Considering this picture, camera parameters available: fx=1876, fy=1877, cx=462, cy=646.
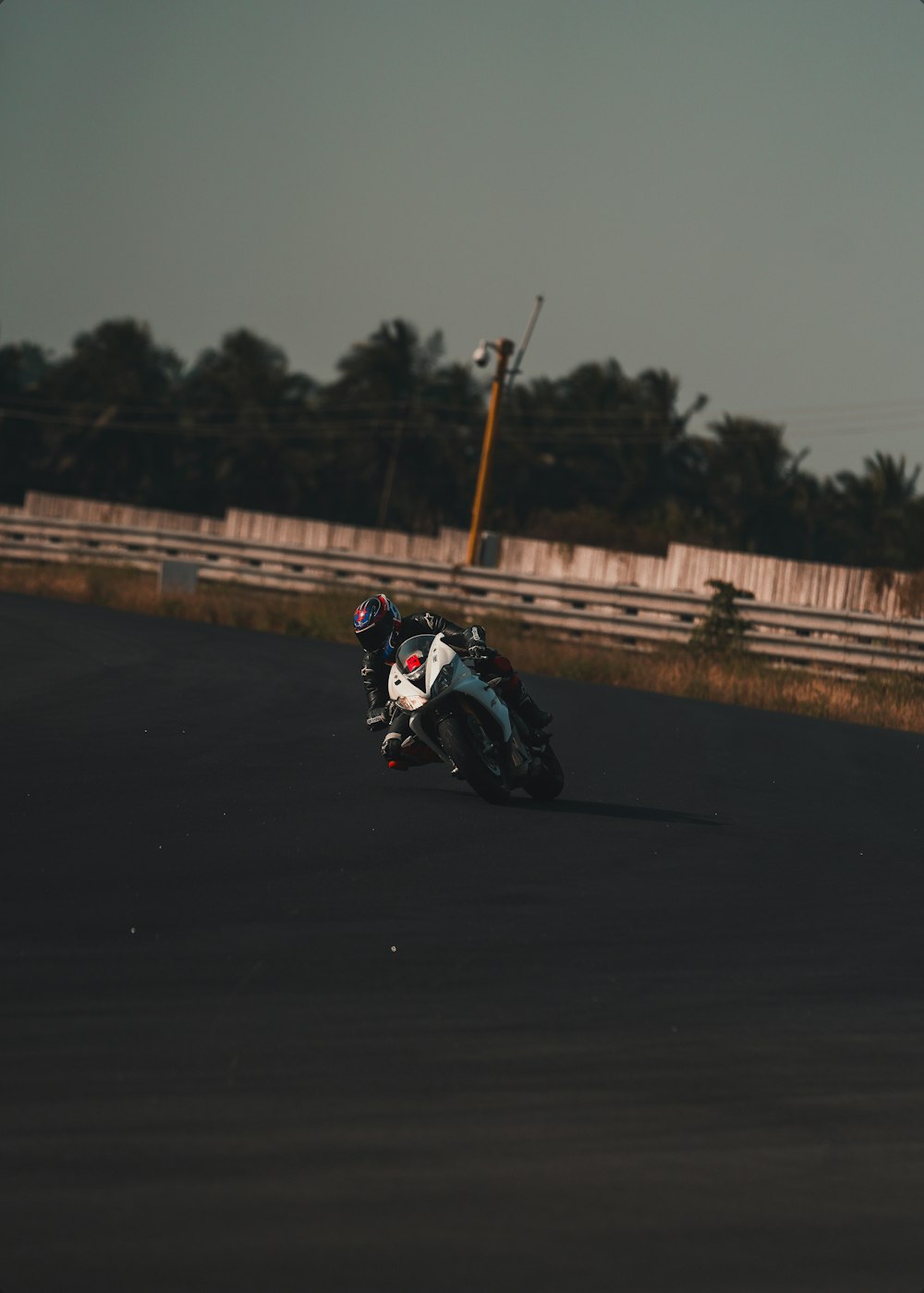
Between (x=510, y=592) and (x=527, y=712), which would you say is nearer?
(x=527, y=712)

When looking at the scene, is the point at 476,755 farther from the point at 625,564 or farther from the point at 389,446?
the point at 389,446

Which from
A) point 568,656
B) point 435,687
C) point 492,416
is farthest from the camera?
point 492,416

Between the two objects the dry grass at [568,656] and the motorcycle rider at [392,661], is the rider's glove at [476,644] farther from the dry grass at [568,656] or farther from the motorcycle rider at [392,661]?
the dry grass at [568,656]

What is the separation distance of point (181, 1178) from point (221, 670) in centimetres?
1473

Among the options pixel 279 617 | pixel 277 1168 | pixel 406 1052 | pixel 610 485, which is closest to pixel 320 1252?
pixel 277 1168

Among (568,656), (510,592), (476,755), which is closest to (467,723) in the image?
(476,755)

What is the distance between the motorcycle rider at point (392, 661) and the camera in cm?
1096

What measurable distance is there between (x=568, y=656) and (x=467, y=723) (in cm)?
1491

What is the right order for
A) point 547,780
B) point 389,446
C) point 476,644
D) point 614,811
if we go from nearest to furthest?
1. point 476,644
2. point 614,811
3. point 547,780
4. point 389,446

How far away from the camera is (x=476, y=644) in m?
10.6

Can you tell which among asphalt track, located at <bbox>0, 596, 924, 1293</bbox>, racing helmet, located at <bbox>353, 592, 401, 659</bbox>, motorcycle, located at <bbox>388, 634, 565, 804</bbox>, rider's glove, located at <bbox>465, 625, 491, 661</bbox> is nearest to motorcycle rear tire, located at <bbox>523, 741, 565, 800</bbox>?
motorcycle, located at <bbox>388, 634, 565, 804</bbox>

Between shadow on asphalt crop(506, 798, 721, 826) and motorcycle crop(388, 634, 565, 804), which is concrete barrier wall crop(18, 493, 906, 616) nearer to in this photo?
shadow on asphalt crop(506, 798, 721, 826)

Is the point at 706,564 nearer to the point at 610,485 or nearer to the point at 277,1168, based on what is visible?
the point at 277,1168

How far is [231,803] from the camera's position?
9.80 metres
